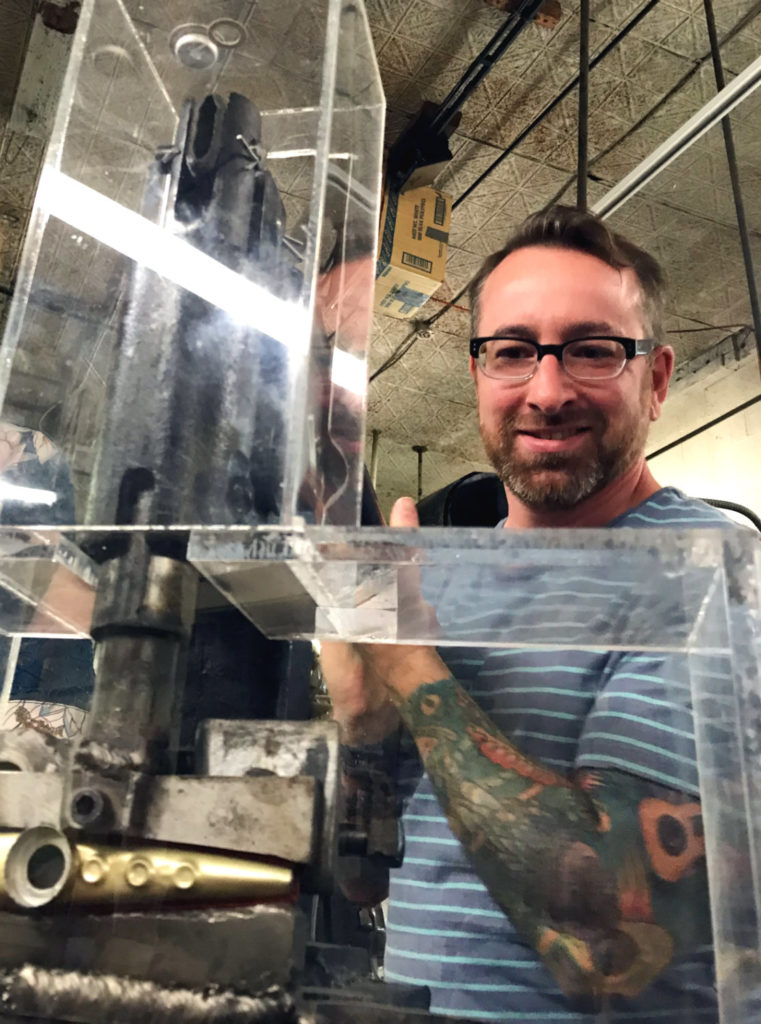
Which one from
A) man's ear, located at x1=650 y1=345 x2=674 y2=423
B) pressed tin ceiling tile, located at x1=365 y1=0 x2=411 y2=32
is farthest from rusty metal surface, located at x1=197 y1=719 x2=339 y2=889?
pressed tin ceiling tile, located at x1=365 y1=0 x2=411 y2=32

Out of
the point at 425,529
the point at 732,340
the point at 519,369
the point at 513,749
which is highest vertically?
the point at 732,340

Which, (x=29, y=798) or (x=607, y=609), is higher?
(x=607, y=609)

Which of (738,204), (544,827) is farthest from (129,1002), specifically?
(738,204)

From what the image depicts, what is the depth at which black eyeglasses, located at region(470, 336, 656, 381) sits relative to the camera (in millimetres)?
918

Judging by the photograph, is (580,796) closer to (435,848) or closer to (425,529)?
(435,848)

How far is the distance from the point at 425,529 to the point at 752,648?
0.65ft

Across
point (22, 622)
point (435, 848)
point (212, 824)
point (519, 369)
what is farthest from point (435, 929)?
point (519, 369)

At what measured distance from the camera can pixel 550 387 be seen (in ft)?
3.08

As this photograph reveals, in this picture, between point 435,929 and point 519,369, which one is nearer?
point 435,929

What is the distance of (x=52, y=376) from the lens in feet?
1.96

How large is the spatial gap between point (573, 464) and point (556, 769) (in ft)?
1.62

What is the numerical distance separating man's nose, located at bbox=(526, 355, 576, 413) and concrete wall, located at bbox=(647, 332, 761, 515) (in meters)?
2.30

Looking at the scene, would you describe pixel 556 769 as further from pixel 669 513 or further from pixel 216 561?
pixel 669 513

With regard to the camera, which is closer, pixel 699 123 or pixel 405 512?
pixel 405 512
